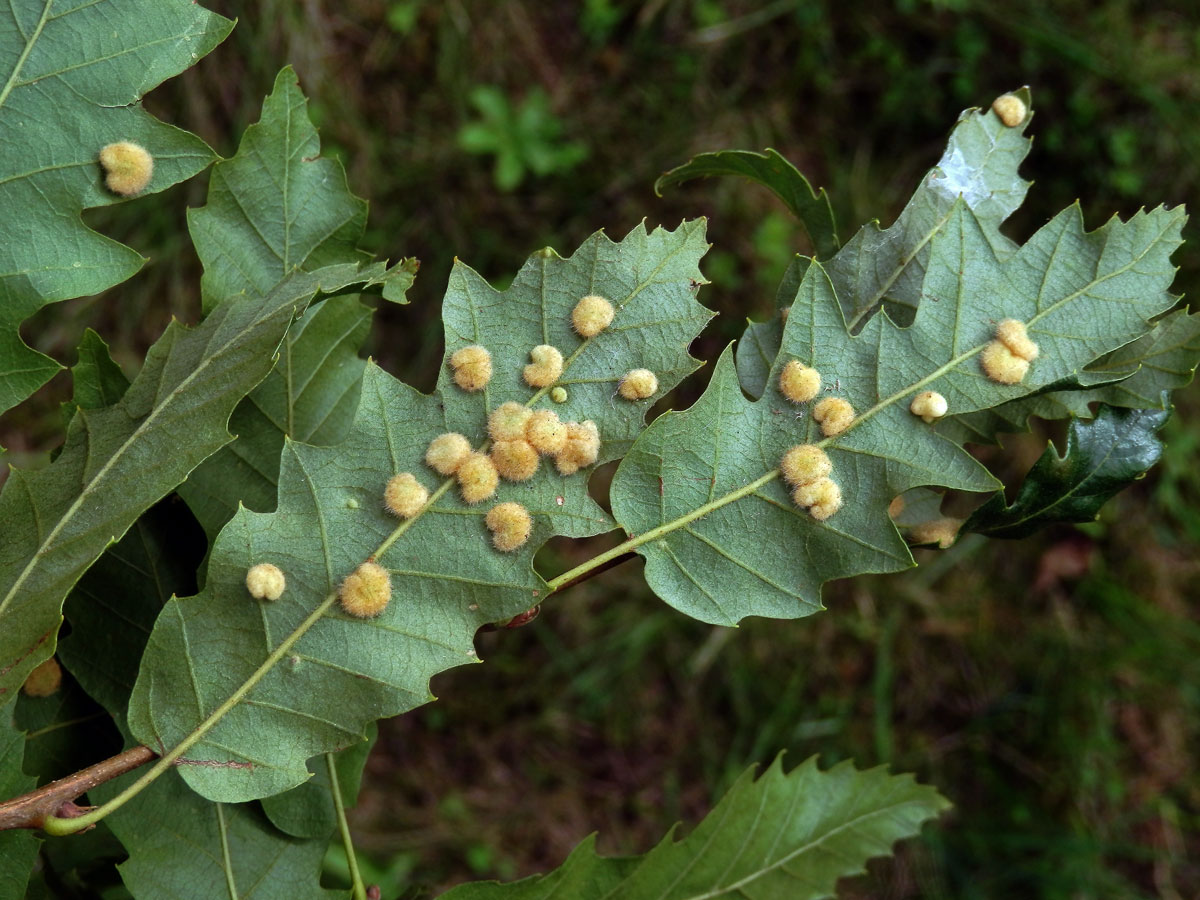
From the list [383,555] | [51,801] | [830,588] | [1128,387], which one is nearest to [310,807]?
[51,801]

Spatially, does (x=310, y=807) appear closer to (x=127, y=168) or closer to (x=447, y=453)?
(x=447, y=453)

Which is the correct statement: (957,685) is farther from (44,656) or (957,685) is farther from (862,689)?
(44,656)

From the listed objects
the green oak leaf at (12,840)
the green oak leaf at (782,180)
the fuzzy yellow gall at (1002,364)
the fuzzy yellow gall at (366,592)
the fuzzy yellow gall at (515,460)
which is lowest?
the green oak leaf at (12,840)

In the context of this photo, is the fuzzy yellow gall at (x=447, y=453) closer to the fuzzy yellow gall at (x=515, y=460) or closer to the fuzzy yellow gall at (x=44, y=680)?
the fuzzy yellow gall at (x=515, y=460)

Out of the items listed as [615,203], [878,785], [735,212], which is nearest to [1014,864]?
[878,785]

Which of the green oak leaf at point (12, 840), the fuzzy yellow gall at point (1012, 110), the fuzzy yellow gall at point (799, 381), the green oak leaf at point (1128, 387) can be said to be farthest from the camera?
the fuzzy yellow gall at point (1012, 110)

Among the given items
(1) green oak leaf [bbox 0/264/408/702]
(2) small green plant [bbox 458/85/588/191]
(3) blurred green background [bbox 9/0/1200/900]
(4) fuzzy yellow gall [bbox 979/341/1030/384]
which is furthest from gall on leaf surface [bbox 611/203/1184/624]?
(2) small green plant [bbox 458/85/588/191]

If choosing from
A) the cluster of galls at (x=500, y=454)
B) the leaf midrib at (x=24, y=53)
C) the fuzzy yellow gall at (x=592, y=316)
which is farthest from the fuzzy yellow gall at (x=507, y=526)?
the leaf midrib at (x=24, y=53)
